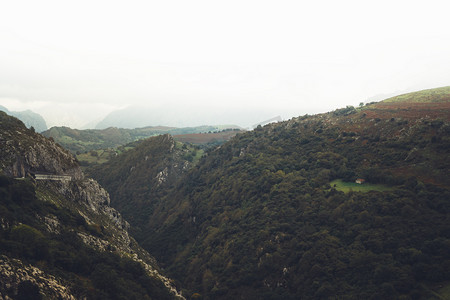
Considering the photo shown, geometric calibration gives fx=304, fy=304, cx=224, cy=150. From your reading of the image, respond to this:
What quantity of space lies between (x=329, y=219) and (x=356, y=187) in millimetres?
18992

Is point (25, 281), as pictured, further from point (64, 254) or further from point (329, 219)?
point (329, 219)

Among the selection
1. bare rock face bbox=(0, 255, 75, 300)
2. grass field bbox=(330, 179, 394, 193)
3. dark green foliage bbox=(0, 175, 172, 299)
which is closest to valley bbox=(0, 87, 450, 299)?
dark green foliage bbox=(0, 175, 172, 299)

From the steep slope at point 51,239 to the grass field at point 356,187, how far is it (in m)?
72.5

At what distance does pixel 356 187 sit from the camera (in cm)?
11606

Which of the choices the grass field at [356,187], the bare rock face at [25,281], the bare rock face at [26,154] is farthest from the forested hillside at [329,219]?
the bare rock face at [26,154]

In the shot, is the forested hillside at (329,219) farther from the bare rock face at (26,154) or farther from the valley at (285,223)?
the bare rock face at (26,154)

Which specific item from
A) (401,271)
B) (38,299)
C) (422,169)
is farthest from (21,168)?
(422,169)

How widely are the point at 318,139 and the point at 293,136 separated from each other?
22112 millimetres

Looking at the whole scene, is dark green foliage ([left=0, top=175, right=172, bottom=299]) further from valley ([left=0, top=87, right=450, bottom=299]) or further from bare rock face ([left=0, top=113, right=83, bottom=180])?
bare rock face ([left=0, top=113, right=83, bottom=180])

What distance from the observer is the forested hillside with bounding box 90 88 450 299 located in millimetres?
81000

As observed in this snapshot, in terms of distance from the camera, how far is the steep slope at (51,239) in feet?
172

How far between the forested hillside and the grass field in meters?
0.81

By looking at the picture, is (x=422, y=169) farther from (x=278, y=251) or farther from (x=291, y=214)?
(x=278, y=251)

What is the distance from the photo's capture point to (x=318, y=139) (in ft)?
543
